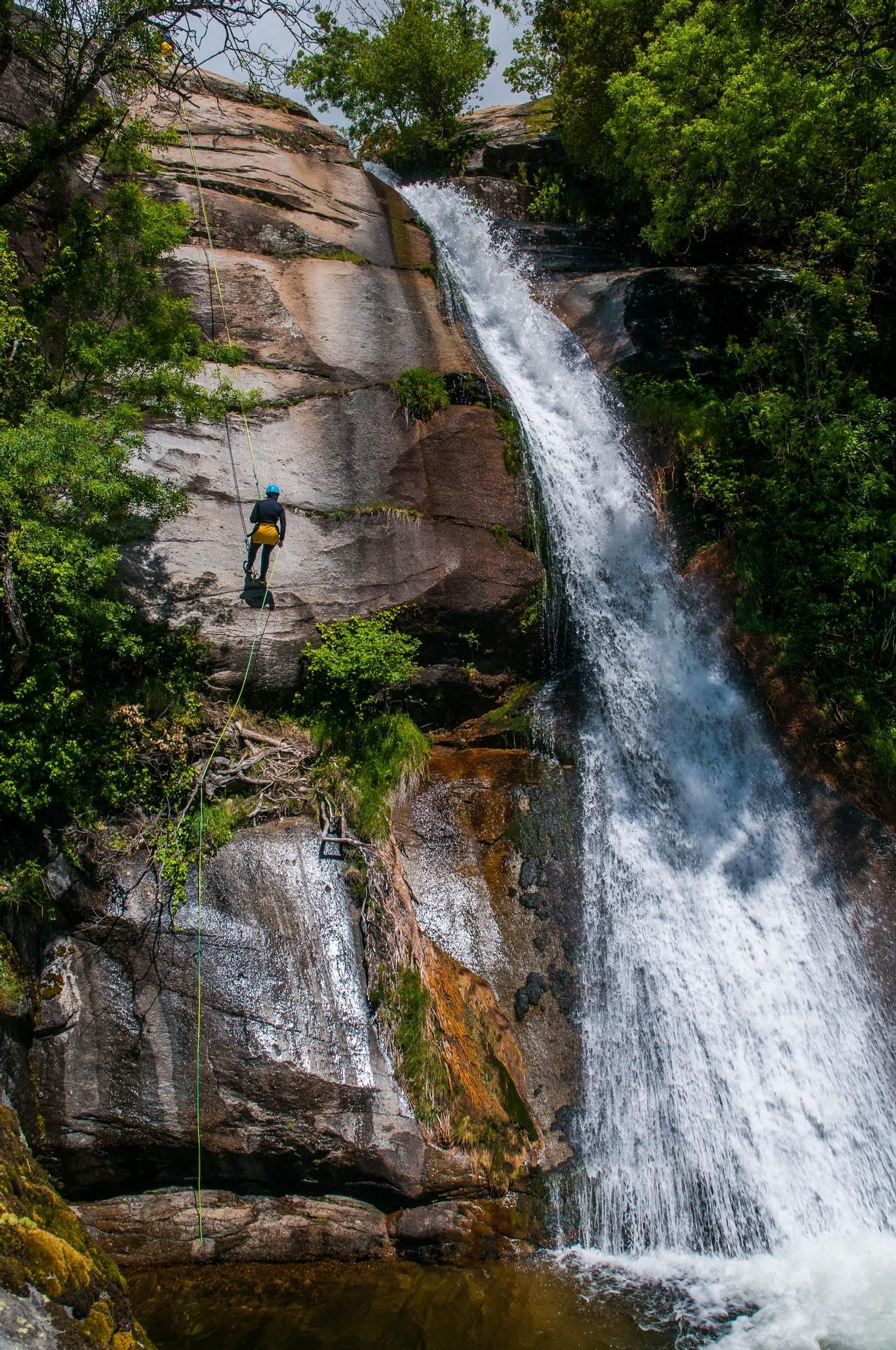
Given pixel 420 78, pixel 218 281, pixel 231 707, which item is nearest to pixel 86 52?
pixel 218 281

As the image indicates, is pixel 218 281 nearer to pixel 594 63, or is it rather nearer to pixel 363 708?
pixel 363 708

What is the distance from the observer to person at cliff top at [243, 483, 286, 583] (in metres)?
8.63

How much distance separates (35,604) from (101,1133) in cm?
425

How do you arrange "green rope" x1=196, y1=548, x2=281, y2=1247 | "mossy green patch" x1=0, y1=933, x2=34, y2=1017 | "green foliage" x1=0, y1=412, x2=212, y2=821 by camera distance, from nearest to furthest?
"green rope" x1=196, y1=548, x2=281, y2=1247 < "mossy green patch" x1=0, y1=933, x2=34, y2=1017 < "green foliage" x1=0, y1=412, x2=212, y2=821

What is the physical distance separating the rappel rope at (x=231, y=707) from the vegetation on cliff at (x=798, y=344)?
18.4 feet

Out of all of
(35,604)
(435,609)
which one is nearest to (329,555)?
(435,609)

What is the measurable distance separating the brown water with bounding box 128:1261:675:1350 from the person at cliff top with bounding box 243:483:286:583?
6.30 m

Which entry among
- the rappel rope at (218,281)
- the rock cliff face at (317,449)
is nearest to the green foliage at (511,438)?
the rock cliff face at (317,449)

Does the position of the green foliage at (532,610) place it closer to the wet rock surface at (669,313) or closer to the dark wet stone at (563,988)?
the dark wet stone at (563,988)

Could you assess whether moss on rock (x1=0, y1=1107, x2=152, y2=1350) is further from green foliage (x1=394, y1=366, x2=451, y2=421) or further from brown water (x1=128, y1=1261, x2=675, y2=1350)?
green foliage (x1=394, y1=366, x2=451, y2=421)

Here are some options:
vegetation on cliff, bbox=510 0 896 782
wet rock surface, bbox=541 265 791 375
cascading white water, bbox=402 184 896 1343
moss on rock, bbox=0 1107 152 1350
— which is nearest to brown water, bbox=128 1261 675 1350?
cascading white water, bbox=402 184 896 1343

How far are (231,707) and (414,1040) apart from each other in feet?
12.5

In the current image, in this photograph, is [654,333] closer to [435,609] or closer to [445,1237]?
[435,609]

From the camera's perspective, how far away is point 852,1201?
6.26 meters
